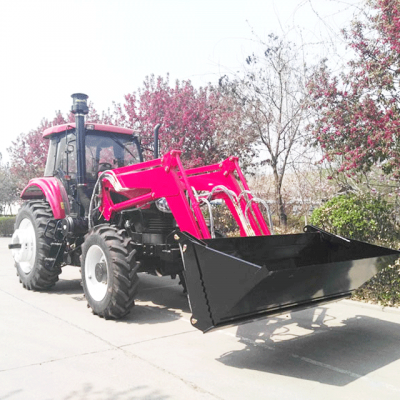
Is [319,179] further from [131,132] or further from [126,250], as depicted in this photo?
[126,250]

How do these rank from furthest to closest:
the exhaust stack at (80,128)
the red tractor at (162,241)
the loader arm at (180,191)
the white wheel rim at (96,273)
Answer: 1. the exhaust stack at (80,128)
2. the white wheel rim at (96,273)
3. the loader arm at (180,191)
4. the red tractor at (162,241)

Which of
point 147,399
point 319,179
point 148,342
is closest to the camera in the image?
point 147,399

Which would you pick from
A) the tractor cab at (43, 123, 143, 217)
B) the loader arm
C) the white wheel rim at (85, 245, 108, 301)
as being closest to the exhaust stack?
the tractor cab at (43, 123, 143, 217)

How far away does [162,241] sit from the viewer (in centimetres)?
563

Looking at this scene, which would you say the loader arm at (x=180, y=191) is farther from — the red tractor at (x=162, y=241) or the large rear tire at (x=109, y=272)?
the large rear tire at (x=109, y=272)

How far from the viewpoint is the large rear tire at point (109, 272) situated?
198 inches

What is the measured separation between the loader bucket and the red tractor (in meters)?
0.01

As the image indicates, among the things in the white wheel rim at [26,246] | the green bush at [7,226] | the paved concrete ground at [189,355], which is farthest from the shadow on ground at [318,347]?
the green bush at [7,226]

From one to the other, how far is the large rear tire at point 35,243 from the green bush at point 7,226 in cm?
1636

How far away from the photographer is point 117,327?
16.5ft

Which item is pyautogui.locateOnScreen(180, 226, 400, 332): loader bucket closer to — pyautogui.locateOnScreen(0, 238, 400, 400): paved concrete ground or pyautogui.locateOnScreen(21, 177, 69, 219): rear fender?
pyautogui.locateOnScreen(0, 238, 400, 400): paved concrete ground

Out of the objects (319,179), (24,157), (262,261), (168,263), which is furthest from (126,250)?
(24,157)

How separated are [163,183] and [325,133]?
3037mm

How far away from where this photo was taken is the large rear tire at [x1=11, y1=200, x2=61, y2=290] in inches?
263
